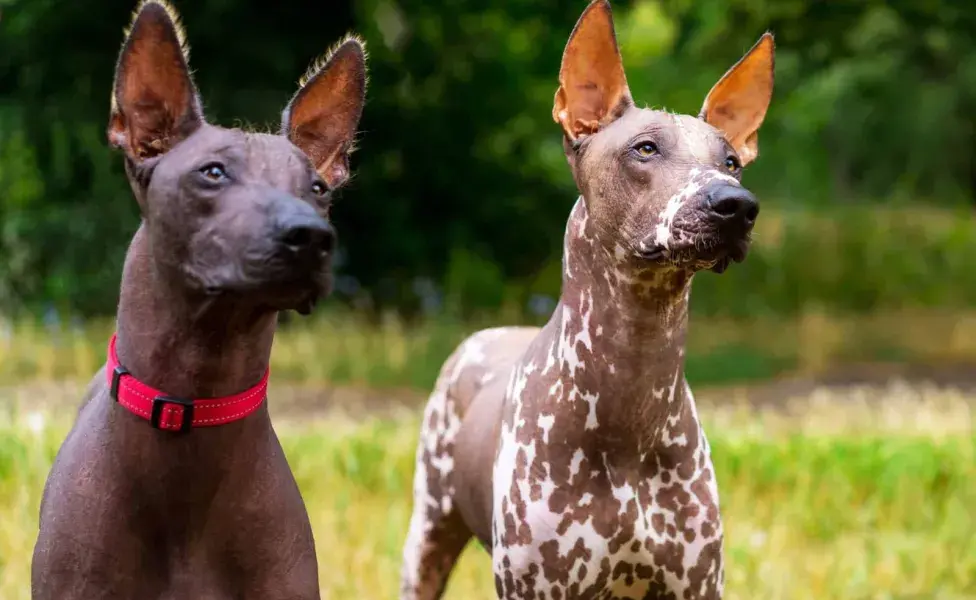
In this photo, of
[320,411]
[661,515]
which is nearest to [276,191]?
[661,515]

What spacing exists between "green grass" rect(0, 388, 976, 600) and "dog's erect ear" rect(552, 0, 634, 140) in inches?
102

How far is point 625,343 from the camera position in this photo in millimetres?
3352

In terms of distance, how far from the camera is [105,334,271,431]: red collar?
270 centimetres

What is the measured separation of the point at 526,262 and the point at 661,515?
28.7 feet

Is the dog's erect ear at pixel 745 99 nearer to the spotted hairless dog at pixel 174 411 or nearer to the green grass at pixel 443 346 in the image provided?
the spotted hairless dog at pixel 174 411

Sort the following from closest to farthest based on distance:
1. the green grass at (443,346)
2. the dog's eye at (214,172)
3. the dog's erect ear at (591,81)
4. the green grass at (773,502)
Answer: the dog's eye at (214,172) < the dog's erect ear at (591,81) < the green grass at (773,502) < the green grass at (443,346)

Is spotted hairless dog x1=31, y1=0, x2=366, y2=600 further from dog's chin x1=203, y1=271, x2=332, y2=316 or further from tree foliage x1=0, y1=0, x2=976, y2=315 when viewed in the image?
tree foliage x1=0, y1=0, x2=976, y2=315

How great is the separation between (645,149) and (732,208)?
42 cm

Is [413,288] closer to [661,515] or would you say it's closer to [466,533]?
[466,533]

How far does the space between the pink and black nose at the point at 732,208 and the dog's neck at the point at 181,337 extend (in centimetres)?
111

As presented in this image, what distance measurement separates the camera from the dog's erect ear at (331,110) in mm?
3016

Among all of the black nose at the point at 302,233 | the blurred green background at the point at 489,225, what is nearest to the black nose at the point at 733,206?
the black nose at the point at 302,233

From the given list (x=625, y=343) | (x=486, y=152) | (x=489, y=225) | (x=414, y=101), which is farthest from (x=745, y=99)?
(x=486, y=152)

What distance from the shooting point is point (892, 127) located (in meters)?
14.8
